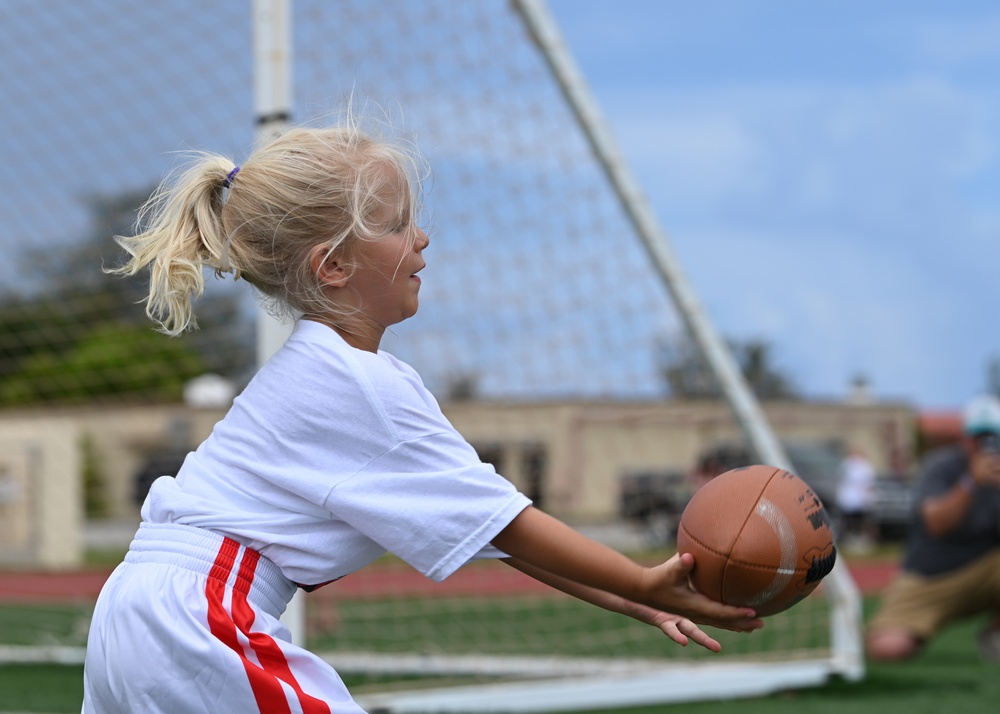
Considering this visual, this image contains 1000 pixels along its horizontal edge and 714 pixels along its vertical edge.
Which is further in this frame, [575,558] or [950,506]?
[950,506]

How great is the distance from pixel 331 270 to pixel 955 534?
228 inches

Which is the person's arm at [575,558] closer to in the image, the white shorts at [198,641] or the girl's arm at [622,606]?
the girl's arm at [622,606]

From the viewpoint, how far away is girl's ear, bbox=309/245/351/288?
2156mm

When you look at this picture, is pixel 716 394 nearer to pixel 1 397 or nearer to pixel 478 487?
pixel 478 487

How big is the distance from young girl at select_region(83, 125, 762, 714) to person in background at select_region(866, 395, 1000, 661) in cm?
510

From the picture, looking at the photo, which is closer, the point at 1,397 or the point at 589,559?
the point at 589,559

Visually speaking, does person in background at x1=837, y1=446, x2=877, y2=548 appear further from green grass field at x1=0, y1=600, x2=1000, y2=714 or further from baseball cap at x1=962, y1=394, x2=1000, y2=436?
baseball cap at x1=962, y1=394, x2=1000, y2=436

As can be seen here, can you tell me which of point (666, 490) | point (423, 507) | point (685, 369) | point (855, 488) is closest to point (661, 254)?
point (685, 369)

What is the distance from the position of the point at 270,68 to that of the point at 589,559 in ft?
9.68

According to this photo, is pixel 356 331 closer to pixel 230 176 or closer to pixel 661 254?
pixel 230 176

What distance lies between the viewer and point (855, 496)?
1892cm

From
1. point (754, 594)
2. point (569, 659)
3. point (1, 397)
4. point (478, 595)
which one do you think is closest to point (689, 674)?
point (569, 659)

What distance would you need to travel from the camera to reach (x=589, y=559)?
2.04 m

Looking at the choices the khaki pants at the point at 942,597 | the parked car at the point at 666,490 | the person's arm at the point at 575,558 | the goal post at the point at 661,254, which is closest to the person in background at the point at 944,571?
the khaki pants at the point at 942,597
